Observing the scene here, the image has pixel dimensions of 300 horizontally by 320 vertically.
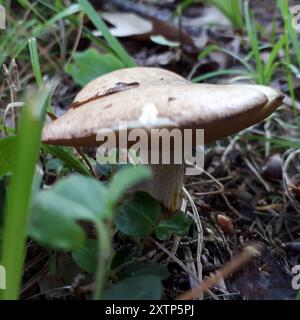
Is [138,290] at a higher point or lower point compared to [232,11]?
lower

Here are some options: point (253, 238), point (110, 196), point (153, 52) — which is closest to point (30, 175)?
point (110, 196)

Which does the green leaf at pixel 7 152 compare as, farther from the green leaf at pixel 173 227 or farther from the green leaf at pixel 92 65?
the green leaf at pixel 92 65

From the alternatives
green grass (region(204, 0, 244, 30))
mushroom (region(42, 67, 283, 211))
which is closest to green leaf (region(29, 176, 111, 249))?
mushroom (region(42, 67, 283, 211))

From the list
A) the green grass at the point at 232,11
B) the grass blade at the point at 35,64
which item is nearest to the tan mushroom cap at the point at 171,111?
the grass blade at the point at 35,64

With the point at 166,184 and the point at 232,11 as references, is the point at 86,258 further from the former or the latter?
the point at 232,11

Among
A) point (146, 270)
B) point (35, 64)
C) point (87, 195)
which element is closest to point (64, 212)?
point (87, 195)
